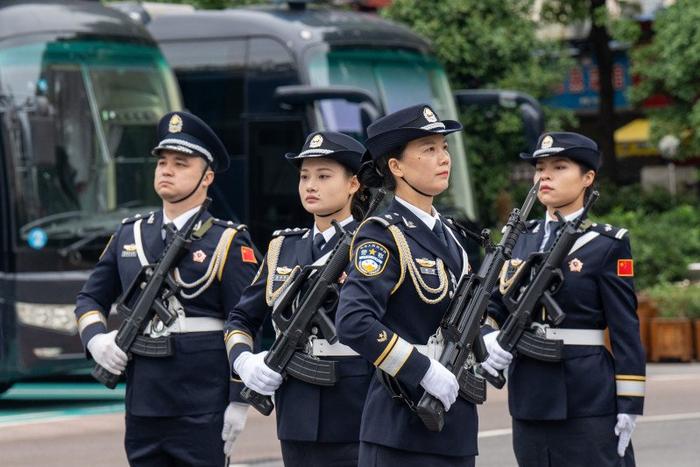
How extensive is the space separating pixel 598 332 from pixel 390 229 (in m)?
1.76

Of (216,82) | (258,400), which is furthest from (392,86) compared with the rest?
(258,400)

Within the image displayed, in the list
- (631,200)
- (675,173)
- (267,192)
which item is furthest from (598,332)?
(675,173)

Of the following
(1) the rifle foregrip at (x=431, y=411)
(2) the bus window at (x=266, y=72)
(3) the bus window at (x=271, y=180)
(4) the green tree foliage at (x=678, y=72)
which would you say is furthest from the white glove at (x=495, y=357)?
(4) the green tree foliage at (x=678, y=72)

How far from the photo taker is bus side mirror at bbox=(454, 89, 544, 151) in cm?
1683

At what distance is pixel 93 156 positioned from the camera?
47.3ft

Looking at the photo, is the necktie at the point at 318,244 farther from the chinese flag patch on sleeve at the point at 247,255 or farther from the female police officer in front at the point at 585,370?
the female police officer in front at the point at 585,370

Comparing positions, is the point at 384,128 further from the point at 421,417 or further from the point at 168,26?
the point at 168,26

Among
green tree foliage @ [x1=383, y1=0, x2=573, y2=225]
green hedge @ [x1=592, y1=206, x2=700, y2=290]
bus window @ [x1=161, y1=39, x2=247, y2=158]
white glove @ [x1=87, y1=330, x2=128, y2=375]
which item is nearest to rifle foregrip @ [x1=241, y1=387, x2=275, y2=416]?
white glove @ [x1=87, y1=330, x2=128, y2=375]

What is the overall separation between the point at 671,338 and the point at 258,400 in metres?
11.9

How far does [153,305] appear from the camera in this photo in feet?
22.9

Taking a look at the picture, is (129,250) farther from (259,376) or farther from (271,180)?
(271,180)

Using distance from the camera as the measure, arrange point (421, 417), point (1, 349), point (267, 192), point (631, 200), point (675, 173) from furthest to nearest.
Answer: point (675, 173) < point (631, 200) < point (267, 192) < point (1, 349) < point (421, 417)

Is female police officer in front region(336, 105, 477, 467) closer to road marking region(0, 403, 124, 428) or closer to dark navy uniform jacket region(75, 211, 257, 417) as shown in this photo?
dark navy uniform jacket region(75, 211, 257, 417)

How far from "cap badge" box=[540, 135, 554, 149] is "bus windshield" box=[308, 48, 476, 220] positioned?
861 cm
